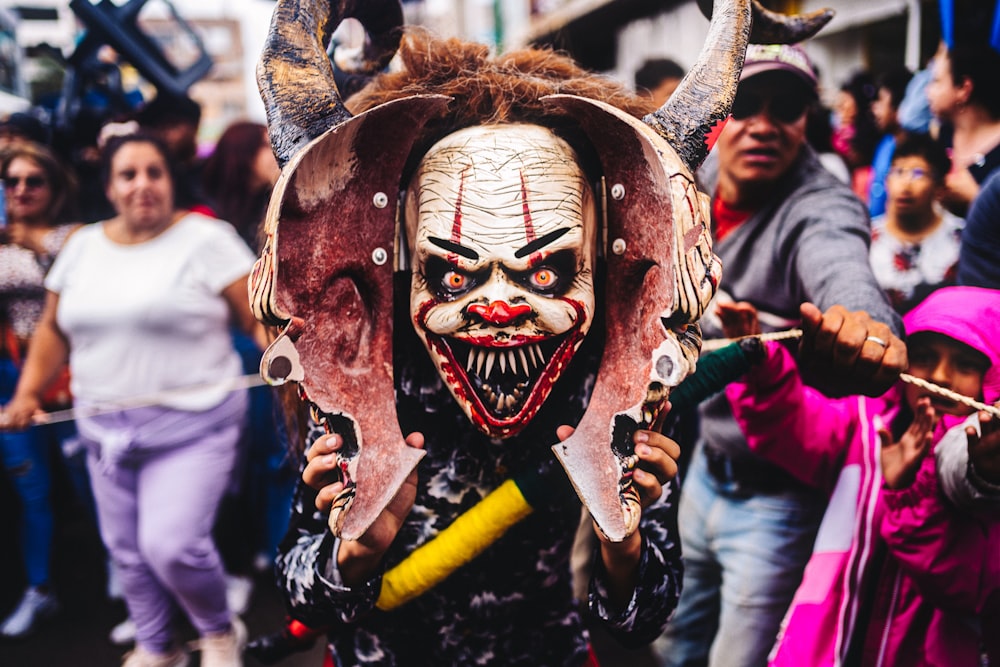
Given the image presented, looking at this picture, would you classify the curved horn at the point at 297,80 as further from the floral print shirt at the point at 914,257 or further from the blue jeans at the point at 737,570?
the floral print shirt at the point at 914,257

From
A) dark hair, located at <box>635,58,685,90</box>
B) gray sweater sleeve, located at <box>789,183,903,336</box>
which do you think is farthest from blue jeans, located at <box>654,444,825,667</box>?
dark hair, located at <box>635,58,685,90</box>

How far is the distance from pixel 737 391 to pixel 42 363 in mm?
2742

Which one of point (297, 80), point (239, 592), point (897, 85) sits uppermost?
Answer: point (897, 85)

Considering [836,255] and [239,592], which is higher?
[836,255]

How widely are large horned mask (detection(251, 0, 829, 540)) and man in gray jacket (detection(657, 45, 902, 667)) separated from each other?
70 cm

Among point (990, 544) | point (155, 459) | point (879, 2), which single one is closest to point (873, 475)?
point (990, 544)

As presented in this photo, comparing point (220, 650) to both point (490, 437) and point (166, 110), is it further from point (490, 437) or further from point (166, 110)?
point (166, 110)

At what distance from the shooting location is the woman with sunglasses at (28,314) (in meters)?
3.47

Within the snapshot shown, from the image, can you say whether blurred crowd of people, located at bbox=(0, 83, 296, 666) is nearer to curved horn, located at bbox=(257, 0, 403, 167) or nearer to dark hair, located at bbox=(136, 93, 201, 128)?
dark hair, located at bbox=(136, 93, 201, 128)

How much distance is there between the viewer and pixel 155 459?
267 centimetres

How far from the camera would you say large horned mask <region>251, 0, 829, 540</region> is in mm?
1158

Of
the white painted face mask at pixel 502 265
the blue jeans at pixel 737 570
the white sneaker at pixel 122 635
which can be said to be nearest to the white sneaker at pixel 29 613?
the white sneaker at pixel 122 635

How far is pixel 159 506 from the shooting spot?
2557mm

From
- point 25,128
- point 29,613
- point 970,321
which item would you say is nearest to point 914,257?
point 970,321
